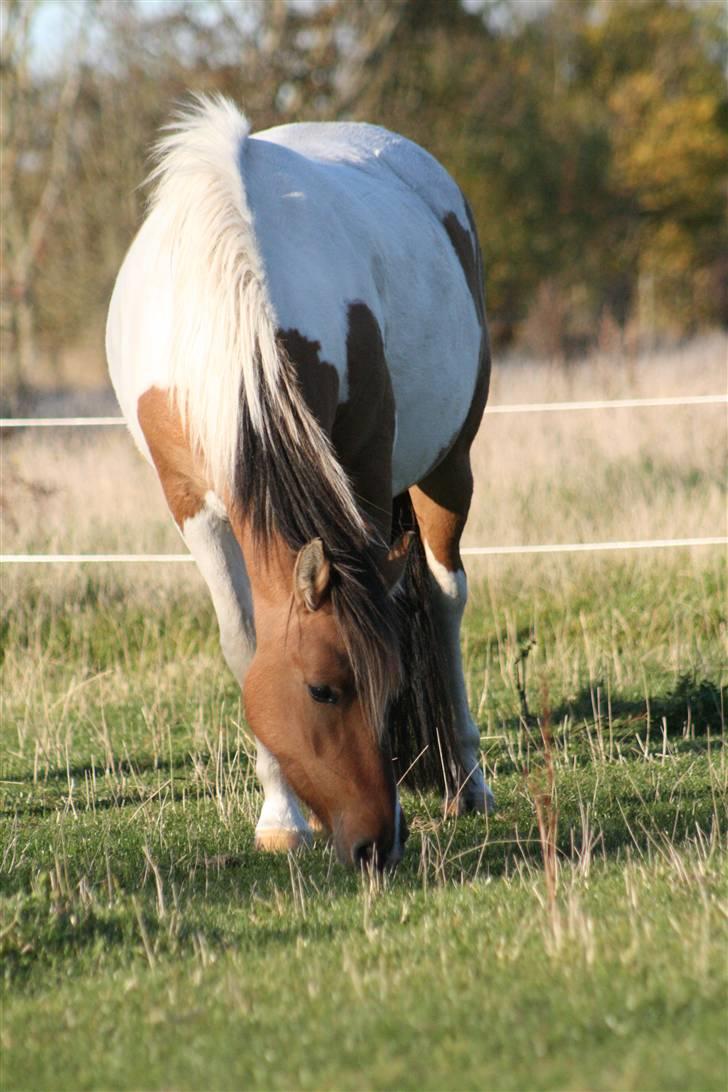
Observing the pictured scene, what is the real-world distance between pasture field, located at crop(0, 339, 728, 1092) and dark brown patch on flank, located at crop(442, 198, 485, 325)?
63.5 inches

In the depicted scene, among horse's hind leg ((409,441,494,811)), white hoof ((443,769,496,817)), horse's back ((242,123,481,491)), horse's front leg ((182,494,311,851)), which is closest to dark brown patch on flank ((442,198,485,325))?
horse's back ((242,123,481,491))

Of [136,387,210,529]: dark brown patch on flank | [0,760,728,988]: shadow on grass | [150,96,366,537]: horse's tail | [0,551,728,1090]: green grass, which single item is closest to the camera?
[0,551,728,1090]: green grass

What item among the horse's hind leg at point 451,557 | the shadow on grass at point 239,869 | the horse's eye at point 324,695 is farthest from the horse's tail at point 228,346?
the horse's hind leg at point 451,557

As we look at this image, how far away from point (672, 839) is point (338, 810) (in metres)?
1.05

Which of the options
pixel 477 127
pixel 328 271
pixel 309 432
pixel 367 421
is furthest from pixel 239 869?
pixel 477 127

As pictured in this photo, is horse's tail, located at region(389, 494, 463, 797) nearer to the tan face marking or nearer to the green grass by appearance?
the green grass

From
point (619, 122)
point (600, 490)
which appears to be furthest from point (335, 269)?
point (619, 122)

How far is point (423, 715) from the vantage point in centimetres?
517

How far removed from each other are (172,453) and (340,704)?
104cm

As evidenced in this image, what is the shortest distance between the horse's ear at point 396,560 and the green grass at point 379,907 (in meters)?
0.69

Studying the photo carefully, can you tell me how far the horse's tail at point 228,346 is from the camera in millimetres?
3891

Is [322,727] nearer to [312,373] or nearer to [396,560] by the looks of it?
[396,560]

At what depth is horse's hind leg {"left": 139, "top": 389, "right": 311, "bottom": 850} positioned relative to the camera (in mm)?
4293

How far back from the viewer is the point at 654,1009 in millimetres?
2494
